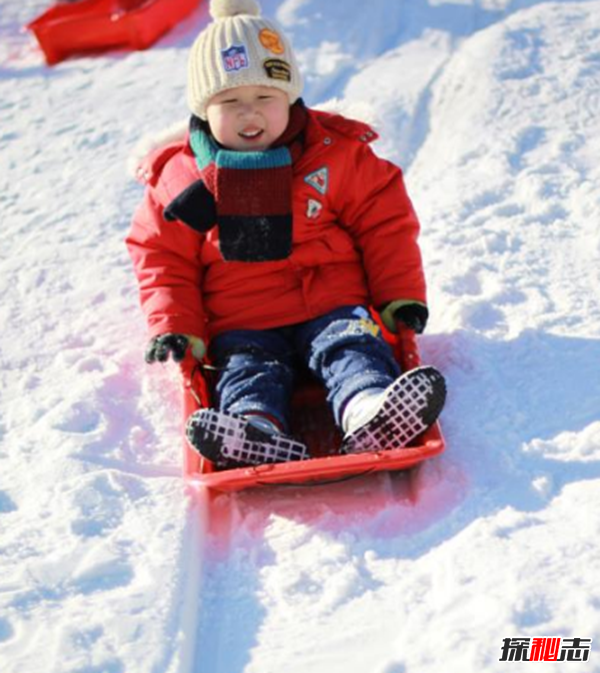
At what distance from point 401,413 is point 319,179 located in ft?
2.34

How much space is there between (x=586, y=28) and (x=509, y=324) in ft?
6.69

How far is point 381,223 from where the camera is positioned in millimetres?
2631

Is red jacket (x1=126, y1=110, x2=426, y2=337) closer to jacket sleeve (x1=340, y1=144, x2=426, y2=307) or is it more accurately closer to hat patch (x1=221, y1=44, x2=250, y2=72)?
jacket sleeve (x1=340, y1=144, x2=426, y2=307)

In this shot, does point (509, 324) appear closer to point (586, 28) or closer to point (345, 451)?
point (345, 451)

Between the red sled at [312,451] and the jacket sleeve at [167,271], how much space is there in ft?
0.35

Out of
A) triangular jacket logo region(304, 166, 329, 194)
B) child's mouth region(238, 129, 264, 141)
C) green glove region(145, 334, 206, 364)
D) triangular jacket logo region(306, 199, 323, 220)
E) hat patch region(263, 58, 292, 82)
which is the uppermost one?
hat patch region(263, 58, 292, 82)

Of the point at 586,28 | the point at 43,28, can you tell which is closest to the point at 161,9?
the point at 43,28

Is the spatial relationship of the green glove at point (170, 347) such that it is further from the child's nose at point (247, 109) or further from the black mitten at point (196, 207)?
the child's nose at point (247, 109)

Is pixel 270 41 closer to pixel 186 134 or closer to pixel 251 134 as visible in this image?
pixel 251 134

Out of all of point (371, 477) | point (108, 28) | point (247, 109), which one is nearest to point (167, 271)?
point (247, 109)

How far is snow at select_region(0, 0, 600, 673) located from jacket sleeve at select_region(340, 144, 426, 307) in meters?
0.20

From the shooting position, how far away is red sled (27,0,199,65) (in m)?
4.86

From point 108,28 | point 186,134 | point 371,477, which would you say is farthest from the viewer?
point 108,28

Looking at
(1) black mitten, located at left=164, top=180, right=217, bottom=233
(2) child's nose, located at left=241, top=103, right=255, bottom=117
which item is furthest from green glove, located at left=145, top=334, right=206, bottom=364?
(2) child's nose, located at left=241, top=103, right=255, bottom=117
